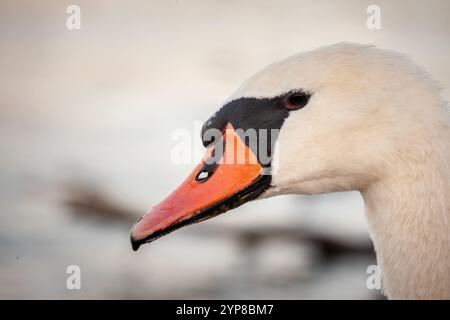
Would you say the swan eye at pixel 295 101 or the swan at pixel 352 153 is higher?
the swan eye at pixel 295 101

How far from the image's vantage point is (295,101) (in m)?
2.21

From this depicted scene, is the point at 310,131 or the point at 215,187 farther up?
the point at 310,131

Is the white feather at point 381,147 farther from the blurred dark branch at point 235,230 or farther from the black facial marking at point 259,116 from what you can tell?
the blurred dark branch at point 235,230

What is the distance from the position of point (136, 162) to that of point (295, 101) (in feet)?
12.2

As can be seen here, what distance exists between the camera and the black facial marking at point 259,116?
86.8 inches

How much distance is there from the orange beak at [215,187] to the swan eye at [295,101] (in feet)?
0.61

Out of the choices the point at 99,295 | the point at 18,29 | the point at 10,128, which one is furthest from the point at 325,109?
the point at 10,128

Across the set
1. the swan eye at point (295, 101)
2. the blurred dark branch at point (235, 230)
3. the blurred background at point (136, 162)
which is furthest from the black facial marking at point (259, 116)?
the blurred dark branch at point (235, 230)

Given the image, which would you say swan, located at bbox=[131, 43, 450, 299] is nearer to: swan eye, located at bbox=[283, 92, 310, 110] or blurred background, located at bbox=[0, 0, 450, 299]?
swan eye, located at bbox=[283, 92, 310, 110]

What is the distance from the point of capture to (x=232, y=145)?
7.40ft

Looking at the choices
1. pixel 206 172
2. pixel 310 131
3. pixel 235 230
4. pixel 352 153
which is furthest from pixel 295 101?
pixel 235 230

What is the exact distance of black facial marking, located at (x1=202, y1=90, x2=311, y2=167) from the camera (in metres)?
2.21

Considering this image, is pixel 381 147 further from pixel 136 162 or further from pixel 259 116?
pixel 136 162

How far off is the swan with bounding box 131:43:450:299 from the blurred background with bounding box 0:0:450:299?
2718 mm
